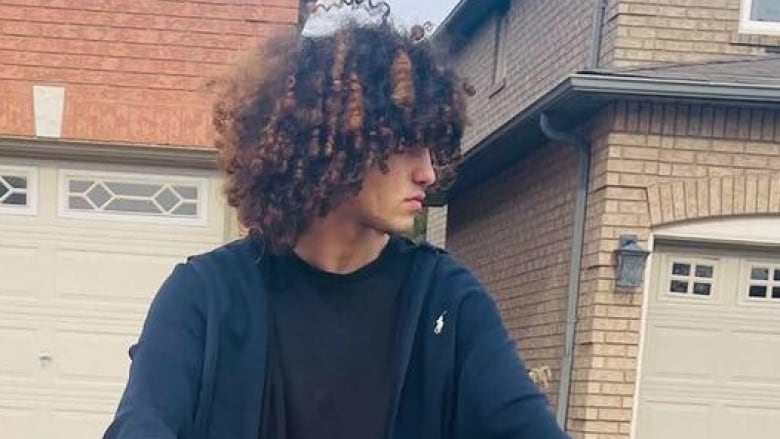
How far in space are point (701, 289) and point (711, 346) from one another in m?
0.42

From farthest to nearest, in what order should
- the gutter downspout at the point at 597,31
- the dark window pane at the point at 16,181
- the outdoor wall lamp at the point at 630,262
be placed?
the gutter downspout at the point at 597,31 < the dark window pane at the point at 16,181 < the outdoor wall lamp at the point at 630,262

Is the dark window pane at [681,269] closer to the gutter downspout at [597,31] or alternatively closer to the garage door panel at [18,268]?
the gutter downspout at [597,31]

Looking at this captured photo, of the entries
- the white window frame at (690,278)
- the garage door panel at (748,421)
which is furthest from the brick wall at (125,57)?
the garage door panel at (748,421)

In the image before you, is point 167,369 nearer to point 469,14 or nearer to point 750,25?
point 750,25

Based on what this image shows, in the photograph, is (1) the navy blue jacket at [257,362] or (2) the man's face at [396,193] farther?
(2) the man's face at [396,193]

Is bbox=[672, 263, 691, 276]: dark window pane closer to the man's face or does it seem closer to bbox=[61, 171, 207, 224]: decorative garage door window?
bbox=[61, 171, 207, 224]: decorative garage door window

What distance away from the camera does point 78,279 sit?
758cm

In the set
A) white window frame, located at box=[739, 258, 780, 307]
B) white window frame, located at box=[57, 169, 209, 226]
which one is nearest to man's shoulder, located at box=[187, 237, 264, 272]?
white window frame, located at box=[57, 169, 209, 226]

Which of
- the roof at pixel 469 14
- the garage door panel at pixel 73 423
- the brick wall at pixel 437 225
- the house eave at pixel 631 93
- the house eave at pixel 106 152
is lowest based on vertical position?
the garage door panel at pixel 73 423

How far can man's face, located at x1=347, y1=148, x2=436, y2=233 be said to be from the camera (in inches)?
71.7

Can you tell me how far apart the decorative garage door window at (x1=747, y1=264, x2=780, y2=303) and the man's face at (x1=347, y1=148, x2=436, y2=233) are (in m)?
6.39

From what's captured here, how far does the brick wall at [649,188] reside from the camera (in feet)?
24.4

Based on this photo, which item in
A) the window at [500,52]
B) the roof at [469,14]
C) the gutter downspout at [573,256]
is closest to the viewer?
the gutter downspout at [573,256]

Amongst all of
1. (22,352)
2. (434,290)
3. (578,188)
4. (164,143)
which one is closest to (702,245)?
(578,188)
